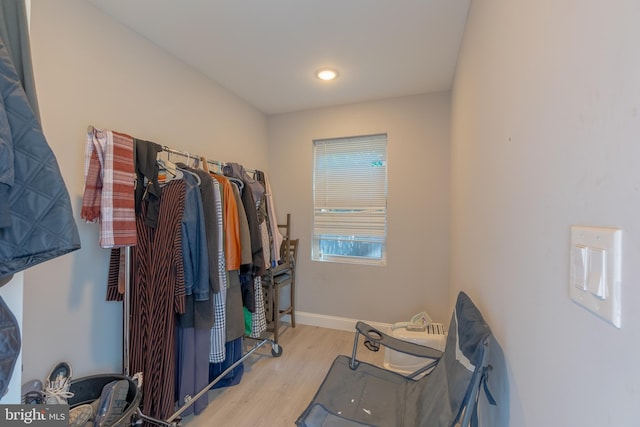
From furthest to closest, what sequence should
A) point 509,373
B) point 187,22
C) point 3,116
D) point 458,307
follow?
point 187,22 → point 458,307 → point 509,373 → point 3,116

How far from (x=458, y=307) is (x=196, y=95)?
7.66ft

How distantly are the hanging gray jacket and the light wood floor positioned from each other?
1.53 m

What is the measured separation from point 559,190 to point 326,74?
2.09m

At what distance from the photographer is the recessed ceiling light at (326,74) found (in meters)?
2.21

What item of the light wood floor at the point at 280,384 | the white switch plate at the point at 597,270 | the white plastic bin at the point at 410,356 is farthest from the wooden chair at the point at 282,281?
the white switch plate at the point at 597,270

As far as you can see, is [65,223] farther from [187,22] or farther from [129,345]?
[187,22]

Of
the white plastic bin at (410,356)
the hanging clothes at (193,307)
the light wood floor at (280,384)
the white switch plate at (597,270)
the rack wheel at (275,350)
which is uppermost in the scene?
the white switch plate at (597,270)

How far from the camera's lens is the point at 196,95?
7.20ft

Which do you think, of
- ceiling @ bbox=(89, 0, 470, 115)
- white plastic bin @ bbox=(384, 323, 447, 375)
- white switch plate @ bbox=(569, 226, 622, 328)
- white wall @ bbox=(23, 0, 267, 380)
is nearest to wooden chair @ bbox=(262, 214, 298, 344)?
white plastic bin @ bbox=(384, 323, 447, 375)

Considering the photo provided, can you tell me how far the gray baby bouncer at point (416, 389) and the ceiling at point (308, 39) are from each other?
63.3 inches

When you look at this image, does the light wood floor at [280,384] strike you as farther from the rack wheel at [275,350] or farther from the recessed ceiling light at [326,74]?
the recessed ceiling light at [326,74]

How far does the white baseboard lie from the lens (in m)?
2.88

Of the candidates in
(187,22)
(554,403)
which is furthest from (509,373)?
(187,22)

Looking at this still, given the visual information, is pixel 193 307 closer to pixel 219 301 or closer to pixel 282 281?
pixel 219 301
